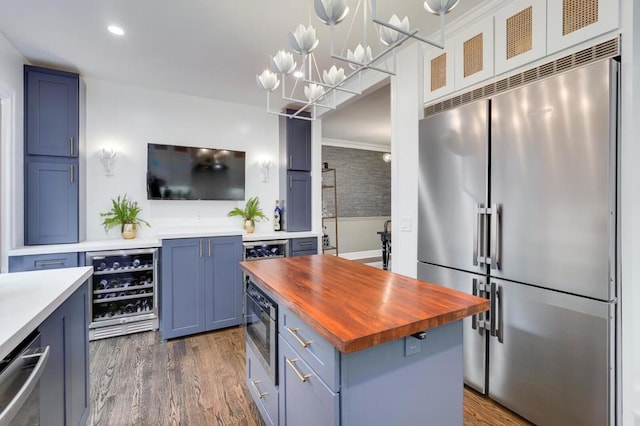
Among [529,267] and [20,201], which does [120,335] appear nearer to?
[20,201]

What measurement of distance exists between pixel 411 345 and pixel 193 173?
3.42 metres

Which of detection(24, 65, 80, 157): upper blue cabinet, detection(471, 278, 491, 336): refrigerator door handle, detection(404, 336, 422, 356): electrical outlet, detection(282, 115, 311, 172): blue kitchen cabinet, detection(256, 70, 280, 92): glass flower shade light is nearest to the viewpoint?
detection(404, 336, 422, 356): electrical outlet

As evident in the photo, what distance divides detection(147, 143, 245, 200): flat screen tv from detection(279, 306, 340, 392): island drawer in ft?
9.17

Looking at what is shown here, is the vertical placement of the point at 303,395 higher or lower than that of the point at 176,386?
higher

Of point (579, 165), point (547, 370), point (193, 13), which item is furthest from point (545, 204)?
point (193, 13)

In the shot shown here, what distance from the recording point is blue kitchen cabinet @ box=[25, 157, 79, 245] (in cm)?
289

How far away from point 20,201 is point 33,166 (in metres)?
0.36

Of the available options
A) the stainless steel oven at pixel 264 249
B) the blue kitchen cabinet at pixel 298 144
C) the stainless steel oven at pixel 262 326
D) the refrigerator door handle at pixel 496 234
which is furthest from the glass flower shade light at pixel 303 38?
the blue kitchen cabinet at pixel 298 144

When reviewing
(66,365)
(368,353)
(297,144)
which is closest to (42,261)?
(66,365)

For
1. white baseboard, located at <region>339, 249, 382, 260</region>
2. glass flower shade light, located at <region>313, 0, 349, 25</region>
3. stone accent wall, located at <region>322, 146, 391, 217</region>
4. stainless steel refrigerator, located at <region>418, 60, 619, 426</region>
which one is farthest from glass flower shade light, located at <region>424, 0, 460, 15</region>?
white baseboard, located at <region>339, 249, 382, 260</region>

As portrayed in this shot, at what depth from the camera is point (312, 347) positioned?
114 cm

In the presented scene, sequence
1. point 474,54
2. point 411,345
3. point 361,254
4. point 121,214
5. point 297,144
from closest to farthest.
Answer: point 411,345
point 474,54
point 121,214
point 297,144
point 361,254

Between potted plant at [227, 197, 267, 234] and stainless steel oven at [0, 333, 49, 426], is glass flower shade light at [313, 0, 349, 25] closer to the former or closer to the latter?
→ stainless steel oven at [0, 333, 49, 426]

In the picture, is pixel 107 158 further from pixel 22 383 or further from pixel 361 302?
pixel 361 302
